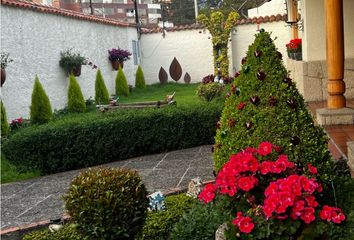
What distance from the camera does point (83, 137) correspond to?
320 inches

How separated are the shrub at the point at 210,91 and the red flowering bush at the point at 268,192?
8.74m

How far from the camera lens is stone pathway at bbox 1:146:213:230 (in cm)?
591

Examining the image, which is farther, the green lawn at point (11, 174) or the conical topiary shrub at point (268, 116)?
the green lawn at point (11, 174)

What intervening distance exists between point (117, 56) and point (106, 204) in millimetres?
15111

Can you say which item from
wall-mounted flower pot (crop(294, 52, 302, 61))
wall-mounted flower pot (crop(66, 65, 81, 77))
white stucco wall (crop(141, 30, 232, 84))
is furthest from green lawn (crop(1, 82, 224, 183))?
wall-mounted flower pot (crop(294, 52, 302, 61))

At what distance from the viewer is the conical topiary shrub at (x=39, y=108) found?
404 inches

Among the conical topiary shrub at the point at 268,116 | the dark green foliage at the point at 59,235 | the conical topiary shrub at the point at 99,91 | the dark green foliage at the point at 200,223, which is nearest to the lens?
the conical topiary shrub at the point at 268,116

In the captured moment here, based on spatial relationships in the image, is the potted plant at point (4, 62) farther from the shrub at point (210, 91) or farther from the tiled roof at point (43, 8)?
the shrub at point (210, 91)

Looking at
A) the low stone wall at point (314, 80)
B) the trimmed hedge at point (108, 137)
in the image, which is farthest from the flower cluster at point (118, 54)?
the low stone wall at point (314, 80)

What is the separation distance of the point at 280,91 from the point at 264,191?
769 mm

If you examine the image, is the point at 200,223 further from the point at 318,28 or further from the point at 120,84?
the point at 120,84

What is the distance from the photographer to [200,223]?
3664 millimetres

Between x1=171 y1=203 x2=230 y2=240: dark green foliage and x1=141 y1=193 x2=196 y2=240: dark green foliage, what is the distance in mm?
560

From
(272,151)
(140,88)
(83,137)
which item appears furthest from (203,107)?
(140,88)
